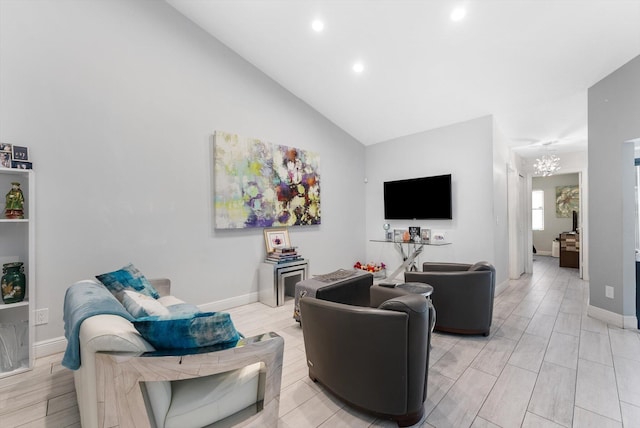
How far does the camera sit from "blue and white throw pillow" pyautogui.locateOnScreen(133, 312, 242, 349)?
1.17 meters

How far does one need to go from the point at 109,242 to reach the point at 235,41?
286 cm

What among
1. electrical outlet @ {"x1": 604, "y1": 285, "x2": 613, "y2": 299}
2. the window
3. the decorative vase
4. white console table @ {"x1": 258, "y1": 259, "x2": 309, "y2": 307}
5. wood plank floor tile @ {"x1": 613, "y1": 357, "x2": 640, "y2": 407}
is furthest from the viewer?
the window

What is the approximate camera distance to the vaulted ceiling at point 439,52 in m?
2.59

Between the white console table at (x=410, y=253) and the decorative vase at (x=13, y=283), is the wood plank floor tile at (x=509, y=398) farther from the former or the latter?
the decorative vase at (x=13, y=283)

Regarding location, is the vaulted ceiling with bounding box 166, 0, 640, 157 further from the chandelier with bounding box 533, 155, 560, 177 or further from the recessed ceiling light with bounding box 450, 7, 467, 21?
the chandelier with bounding box 533, 155, 560, 177

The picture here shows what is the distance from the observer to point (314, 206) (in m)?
4.63

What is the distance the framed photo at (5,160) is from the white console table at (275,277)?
105 inches

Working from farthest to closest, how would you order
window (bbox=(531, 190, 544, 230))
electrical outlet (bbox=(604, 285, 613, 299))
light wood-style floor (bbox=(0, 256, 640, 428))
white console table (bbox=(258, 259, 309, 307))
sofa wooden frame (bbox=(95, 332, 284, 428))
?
window (bbox=(531, 190, 544, 230)), white console table (bbox=(258, 259, 309, 307)), electrical outlet (bbox=(604, 285, 613, 299)), light wood-style floor (bbox=(0, 256, 640, 428)), sofa wooden frame (bbox=(95, 332, 284, 428))

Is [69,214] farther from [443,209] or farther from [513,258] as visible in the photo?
[513,258]

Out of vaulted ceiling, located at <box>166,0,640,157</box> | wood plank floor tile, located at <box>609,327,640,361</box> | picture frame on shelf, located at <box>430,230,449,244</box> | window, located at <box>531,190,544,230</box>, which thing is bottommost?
wood plank floor tile, located at <box>609,327,640,361</box>

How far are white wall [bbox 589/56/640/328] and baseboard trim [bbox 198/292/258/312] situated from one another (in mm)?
4248

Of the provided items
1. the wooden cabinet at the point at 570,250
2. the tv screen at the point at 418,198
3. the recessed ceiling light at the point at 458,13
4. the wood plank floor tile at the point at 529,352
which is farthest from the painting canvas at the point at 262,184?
the wooden cabinet at the point at 570,250

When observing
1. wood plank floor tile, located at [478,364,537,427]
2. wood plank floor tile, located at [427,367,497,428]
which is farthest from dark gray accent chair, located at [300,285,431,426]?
wood plank floor tile, located at [478,364,537,427]

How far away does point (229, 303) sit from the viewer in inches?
145
